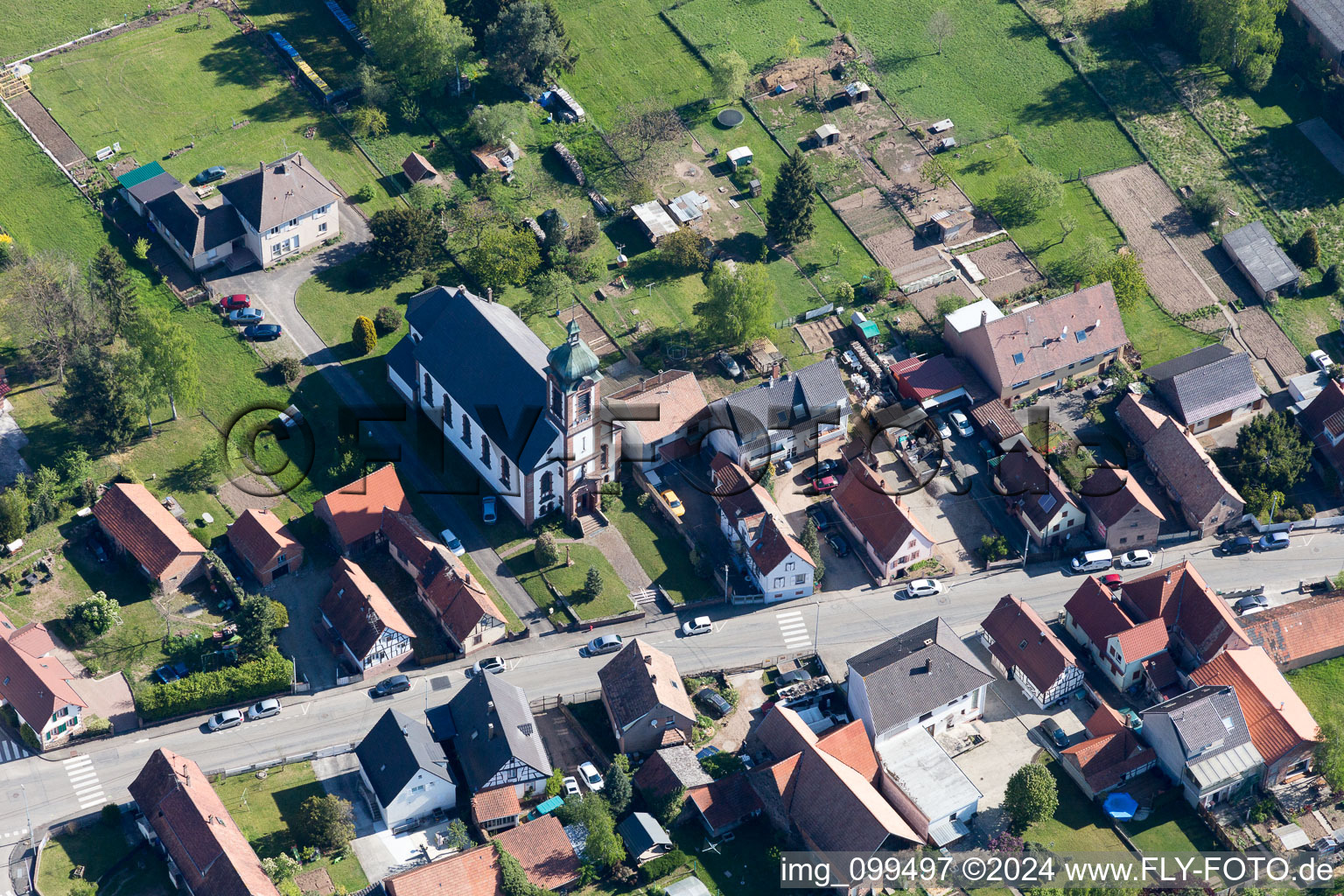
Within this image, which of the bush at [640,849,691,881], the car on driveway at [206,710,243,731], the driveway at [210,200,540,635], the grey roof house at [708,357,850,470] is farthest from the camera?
the grey roof house at [708,357,850,470]

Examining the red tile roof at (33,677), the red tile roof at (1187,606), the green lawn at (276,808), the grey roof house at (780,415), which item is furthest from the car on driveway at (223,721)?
the red tile roof at (1187,606)

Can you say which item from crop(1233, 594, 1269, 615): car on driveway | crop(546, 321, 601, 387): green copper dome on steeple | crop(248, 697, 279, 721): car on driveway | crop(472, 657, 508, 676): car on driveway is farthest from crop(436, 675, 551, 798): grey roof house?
crop(1233, 594, 1269, 615): car on driveway

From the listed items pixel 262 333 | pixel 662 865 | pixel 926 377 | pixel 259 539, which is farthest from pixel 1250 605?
pixel 262 333

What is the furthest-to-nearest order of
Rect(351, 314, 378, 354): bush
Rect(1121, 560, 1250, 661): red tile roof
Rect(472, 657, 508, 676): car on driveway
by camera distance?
Rect(351, 314, 378, 354): bush, Rect(1121, 560, 1250, 661): red tile roof, Rect(472, 657, 508, 676): car on driveway

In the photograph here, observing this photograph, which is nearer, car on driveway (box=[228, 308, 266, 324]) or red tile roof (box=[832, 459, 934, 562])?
red tile roof (box=[832, 459, 934, 562])

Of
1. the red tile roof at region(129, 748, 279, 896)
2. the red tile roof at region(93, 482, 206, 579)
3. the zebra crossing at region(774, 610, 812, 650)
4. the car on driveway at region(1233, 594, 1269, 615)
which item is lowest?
the car on driveway at region(1233, 594, 1269, 615)

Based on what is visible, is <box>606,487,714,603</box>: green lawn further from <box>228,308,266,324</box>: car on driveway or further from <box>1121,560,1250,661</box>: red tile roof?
<box>228,308,266,324</box>: car on driveway

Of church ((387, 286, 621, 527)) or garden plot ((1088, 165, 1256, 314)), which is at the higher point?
church ((387, 286, 621, 527))
